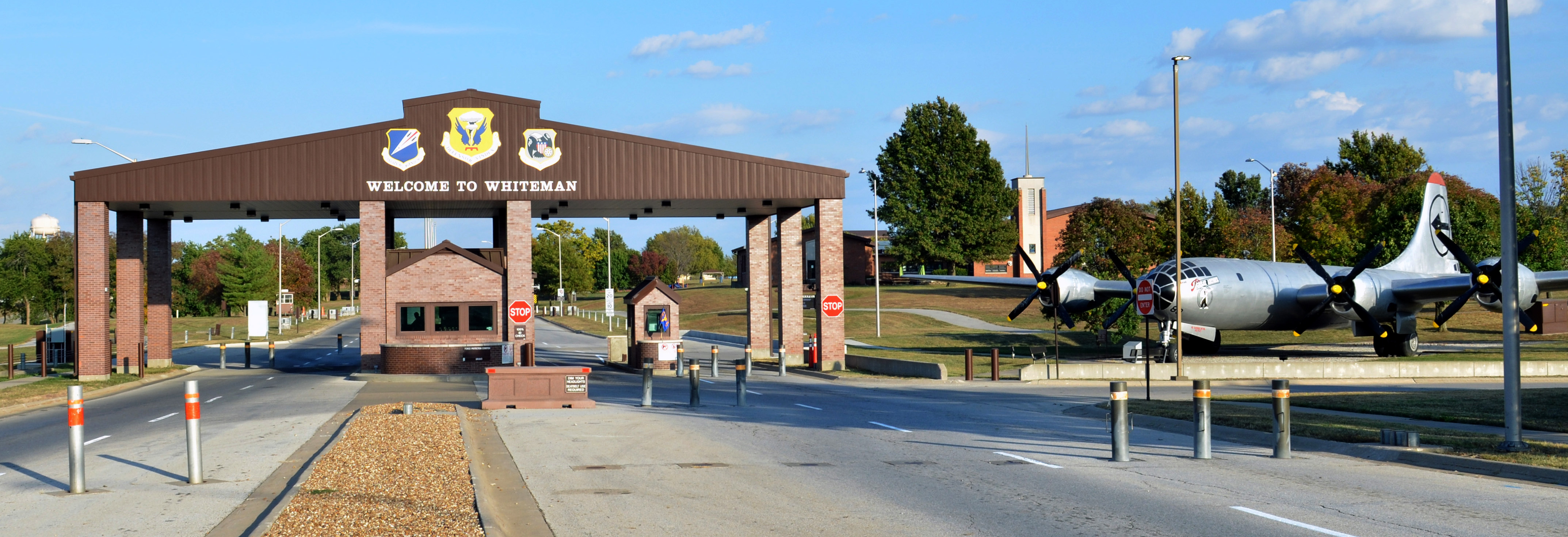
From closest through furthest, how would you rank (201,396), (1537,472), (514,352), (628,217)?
1. (1537,472)
2. (201,396)
3. (514,352)
4. (628,217)

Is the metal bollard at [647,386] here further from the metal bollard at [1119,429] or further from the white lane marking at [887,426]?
the metal bollard at [1119,429]

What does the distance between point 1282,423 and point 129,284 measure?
3888cm

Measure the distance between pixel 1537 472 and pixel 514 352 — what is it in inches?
1161

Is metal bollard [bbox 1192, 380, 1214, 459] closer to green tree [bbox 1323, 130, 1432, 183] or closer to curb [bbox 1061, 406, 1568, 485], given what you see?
curb [bbox 1061, 406, 1568, 485]

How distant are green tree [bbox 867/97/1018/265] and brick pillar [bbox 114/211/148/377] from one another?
64889mm

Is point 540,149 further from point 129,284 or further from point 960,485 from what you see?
point 960,485

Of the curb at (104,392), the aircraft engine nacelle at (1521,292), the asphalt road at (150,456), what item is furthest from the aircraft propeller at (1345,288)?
the curb at (104,392)

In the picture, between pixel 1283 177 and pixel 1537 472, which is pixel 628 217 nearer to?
pixel 1537 472

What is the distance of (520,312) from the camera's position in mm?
36219

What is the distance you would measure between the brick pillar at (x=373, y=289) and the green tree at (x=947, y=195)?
6286 centimetres

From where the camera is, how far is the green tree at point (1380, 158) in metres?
98.4

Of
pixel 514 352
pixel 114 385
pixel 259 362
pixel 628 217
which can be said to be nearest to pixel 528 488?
pixel 514 352

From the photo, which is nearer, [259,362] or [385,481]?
[385,481]

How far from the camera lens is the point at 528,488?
10.9 meters
